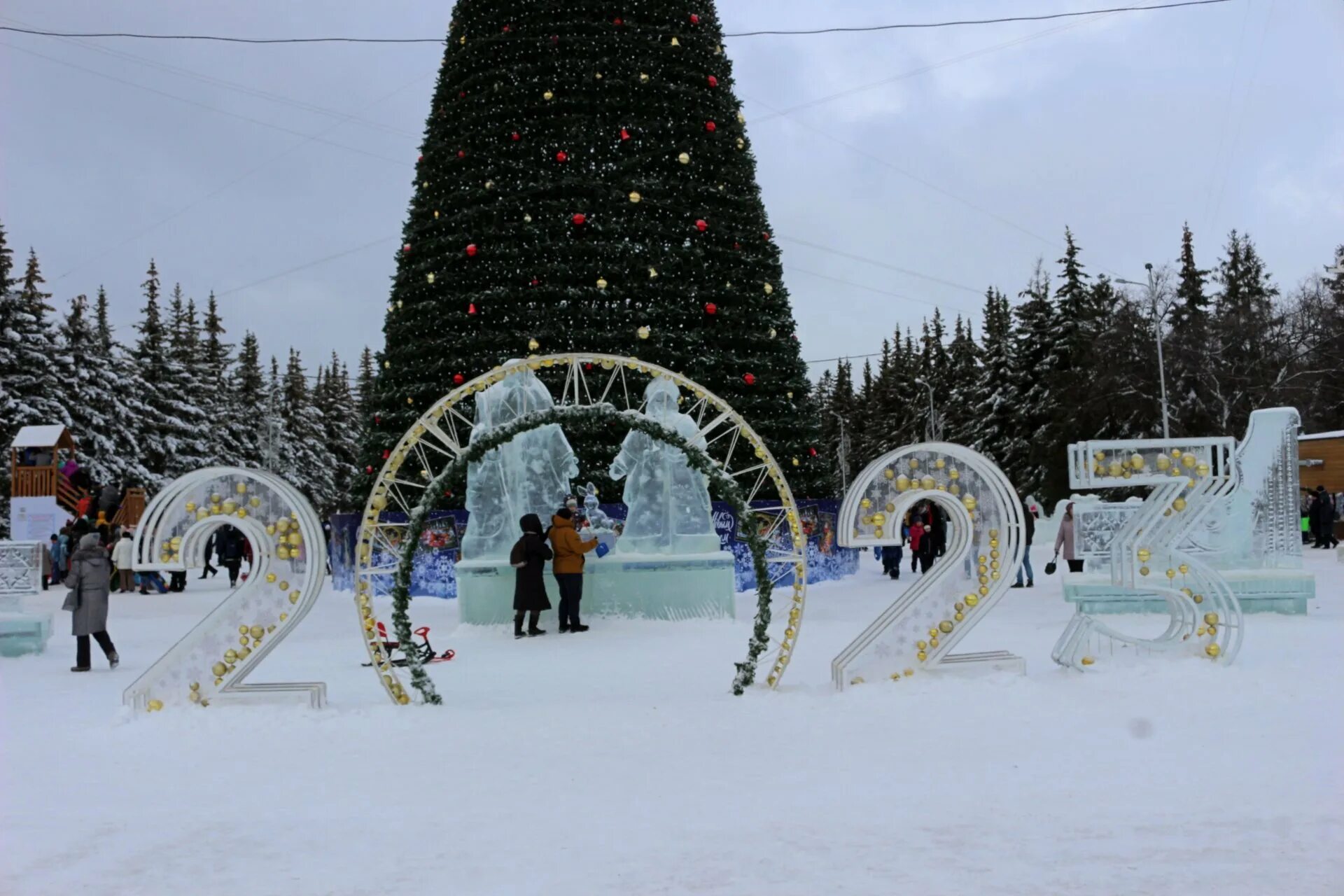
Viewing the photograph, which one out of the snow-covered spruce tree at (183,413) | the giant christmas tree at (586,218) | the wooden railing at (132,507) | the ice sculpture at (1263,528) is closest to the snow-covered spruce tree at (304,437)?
the snow-covered spruce tree at (183,413)

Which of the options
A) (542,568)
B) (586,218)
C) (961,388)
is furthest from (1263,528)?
(961,388)

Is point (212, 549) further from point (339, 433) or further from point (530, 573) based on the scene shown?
point (339, 433)

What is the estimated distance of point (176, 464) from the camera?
4581 centimetres

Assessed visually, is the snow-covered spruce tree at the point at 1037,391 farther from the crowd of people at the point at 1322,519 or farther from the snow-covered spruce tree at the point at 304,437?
the snow-covered spruce tree at the point at 304,437

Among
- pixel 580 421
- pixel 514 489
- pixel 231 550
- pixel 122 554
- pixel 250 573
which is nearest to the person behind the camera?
pixel 250 573

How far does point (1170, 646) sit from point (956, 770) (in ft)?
13.8

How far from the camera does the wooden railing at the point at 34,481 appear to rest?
26.5 metres

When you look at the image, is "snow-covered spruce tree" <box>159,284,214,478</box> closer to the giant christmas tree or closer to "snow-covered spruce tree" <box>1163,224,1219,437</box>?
the giant christmas tree

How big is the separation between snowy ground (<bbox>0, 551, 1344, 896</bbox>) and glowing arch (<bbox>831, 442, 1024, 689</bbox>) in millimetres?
290

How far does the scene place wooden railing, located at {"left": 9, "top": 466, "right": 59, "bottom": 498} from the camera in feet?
86.8

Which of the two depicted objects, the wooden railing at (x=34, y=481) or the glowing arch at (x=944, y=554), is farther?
the wooden railing at (x=34, y=481)

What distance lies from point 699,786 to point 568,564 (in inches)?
292

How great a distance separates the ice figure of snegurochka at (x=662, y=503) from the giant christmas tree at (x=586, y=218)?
346 centimetres

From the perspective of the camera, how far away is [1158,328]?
37.7 meters
